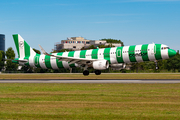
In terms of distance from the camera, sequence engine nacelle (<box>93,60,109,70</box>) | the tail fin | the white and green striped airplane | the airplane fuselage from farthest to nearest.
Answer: the tail fin → engine nacelle (<box>93,60,109,70</box>) → the white and green striped airplane → the airplane fuselage

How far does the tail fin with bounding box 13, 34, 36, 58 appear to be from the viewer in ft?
195

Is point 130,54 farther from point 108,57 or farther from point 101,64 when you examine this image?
point 101,64

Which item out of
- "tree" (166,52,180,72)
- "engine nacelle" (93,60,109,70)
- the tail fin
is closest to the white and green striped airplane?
"engine nacelle" (93,60,109,70)

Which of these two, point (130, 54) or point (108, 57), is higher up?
point (130, 54)

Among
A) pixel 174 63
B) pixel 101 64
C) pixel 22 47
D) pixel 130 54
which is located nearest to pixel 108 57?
pixel 101 64

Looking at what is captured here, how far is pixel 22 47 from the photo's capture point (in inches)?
2382

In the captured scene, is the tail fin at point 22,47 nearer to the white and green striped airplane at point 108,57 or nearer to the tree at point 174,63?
the white and green striped airplane at point 108,57

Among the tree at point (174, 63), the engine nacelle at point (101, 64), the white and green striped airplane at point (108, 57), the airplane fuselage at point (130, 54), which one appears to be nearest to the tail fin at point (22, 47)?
the white and green striped airplane at point (108, 57)

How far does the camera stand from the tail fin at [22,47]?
59.5 m

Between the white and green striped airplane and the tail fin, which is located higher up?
the tail fin

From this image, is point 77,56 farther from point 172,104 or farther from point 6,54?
point 6,54

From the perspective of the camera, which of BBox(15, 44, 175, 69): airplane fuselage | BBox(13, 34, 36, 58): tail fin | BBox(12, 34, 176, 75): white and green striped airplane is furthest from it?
BBox(13, 34, 36, 58): tail fin

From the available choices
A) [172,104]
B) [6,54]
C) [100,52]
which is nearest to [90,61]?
[100,52]

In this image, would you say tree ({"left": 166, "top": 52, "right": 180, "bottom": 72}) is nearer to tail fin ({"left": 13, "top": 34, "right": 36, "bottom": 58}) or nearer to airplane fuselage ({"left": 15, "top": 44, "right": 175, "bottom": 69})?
airplane fuselage ({"left": 15, "top": 44, "right": 175, "bottom": 69})
